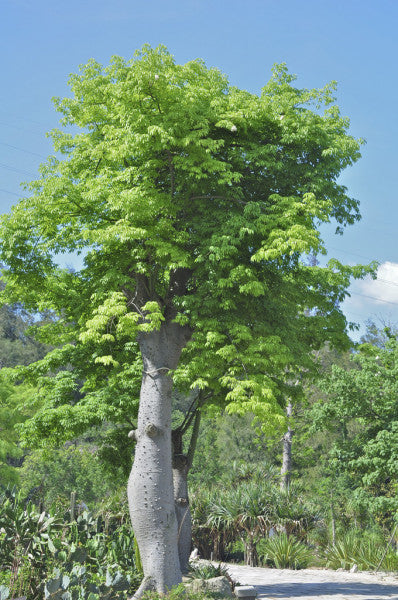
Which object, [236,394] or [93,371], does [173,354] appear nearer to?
[236,394]

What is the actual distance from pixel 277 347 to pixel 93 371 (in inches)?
226

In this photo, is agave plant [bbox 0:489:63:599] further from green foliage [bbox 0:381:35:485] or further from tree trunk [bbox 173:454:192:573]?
green foliage [bbox 0:381:35:485]

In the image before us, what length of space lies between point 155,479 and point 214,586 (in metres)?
2.11

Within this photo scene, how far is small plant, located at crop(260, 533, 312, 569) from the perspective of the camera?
16.9 m

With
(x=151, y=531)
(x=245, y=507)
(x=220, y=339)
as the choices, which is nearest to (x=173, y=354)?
(x=220, y=339)

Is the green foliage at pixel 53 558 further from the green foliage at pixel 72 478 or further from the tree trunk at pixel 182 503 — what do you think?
the green foliage at pixel 72 478

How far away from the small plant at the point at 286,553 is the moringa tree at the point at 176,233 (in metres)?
6.78

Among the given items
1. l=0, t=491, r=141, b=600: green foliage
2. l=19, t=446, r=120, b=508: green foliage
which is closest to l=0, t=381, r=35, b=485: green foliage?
l=19, t=446, r=120, b=508: green foliage

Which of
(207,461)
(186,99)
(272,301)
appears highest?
(186,99)

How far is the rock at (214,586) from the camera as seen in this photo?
1042cm

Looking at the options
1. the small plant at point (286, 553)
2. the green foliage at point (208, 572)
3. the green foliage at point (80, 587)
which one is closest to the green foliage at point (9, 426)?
the small plant at point (286, 553)

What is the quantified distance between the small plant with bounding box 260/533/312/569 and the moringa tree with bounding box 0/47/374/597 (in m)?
6.78

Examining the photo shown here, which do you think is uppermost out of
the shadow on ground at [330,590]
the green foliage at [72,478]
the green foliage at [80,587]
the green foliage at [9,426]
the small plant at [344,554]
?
the green foliage at [9,426]

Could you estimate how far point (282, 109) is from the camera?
12.5 metres
